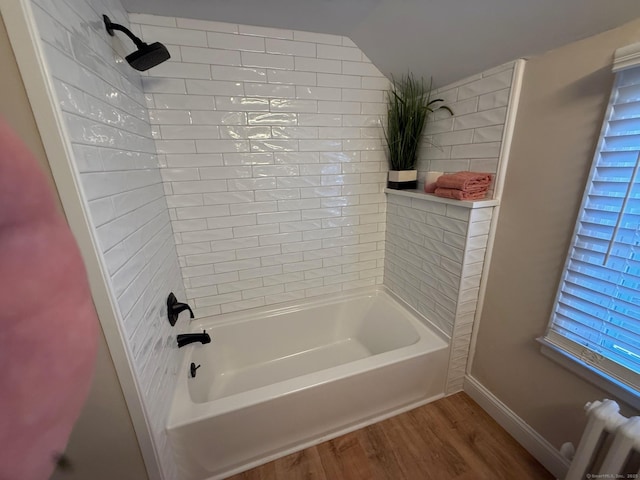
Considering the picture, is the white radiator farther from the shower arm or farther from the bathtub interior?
the shower arm

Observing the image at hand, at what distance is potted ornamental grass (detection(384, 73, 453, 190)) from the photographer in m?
1.54

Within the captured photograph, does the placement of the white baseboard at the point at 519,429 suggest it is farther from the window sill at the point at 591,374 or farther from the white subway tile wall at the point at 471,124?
the white subway tile wall at the point at 471,124

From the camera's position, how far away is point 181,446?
106 centimetres

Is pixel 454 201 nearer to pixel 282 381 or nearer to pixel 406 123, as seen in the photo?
pixel 406 123

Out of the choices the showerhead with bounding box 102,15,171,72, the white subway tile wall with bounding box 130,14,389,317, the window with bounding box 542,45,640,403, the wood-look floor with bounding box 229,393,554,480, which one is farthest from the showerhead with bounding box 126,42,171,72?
the wood-look floor with bounding box 229,393,554,480

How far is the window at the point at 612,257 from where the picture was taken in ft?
2.70

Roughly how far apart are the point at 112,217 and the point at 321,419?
4.08ft

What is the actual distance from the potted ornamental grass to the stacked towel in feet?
1.44

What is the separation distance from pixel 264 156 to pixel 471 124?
1.13 m

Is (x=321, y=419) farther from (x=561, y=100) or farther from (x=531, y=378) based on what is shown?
(x=561, y=100)

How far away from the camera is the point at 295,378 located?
1.21 meters

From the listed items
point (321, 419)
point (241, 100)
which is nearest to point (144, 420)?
point (321, 419)

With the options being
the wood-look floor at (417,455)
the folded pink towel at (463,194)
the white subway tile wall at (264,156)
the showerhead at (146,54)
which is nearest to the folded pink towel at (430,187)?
the folded pink towel at (463,194)

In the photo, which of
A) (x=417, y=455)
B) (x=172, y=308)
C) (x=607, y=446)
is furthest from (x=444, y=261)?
(x=172, y=308)
